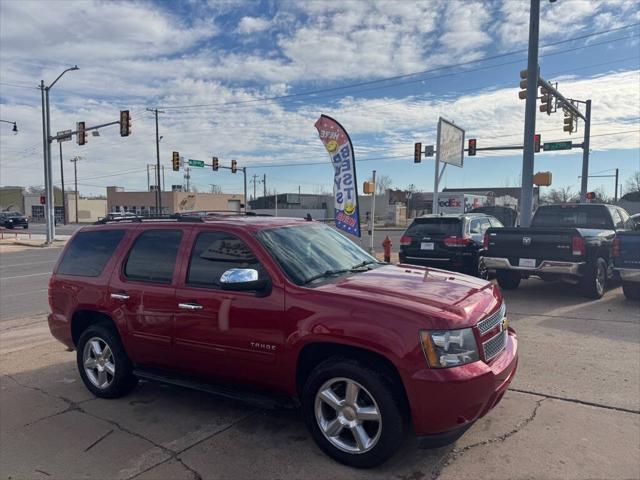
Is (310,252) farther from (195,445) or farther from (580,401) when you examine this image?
(580,401)

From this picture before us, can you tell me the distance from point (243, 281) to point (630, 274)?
7581 mm

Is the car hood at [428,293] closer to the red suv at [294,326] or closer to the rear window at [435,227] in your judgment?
the red suv at [294,326]

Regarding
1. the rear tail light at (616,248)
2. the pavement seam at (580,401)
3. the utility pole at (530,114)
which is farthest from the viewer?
the utility pole at (530,114)

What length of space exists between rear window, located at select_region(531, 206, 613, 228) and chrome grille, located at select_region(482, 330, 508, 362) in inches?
340

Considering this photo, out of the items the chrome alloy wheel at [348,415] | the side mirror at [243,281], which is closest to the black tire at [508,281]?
the chrome alloy wheel at [348,415]

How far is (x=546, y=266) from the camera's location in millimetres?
8742

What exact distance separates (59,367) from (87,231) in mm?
1761

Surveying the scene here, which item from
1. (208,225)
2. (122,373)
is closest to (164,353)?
(122,373)

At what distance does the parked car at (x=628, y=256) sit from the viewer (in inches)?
324

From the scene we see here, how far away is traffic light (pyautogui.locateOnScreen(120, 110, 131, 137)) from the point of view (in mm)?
23328

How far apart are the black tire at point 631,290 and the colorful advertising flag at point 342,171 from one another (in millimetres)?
6299

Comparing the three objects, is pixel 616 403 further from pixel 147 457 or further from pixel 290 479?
pixel 147 457

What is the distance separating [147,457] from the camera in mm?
3484

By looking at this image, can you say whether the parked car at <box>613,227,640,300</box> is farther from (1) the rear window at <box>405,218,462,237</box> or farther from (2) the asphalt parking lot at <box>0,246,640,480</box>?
(2) the asphalt parking lot at <box>0,246,640,480</box>
